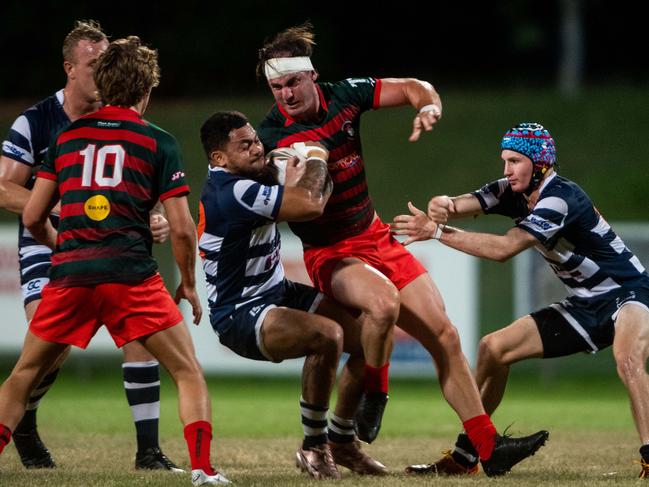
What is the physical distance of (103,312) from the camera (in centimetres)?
617

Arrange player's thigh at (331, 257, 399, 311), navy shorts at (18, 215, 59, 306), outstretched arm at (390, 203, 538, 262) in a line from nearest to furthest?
player's thigh at (331, 257, 399, 311)
outstretched arm at (390, 203, 538, 262)
navy shorts at (18, 215, 59, 306)

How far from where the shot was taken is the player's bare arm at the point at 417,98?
22.6 ft

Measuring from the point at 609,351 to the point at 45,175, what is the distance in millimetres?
8410

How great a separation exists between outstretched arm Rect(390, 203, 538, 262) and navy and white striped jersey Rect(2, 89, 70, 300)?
2.32m

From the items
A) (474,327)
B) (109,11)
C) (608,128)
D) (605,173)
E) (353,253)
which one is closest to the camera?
(353,253)

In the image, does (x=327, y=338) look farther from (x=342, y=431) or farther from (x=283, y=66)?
(x=283, y=66)

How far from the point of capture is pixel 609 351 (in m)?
13.1

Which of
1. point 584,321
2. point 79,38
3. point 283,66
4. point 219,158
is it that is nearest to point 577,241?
point 584,321

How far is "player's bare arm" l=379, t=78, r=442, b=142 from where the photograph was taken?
688cm

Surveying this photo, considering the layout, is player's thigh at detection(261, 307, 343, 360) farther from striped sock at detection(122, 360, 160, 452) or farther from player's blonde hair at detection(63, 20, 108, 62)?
player's blonde hair at detection(63, 20, 108, 62)

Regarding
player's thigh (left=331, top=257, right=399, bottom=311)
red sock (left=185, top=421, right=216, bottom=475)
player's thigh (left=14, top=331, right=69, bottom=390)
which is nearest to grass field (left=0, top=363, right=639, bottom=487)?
red sock (left=185, top=421, right=216, bottom=475)

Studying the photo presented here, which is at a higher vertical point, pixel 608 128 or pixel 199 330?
pixel 608 128

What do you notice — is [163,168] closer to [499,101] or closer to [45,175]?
[45,175]

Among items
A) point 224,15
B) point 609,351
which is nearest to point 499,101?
point 224,15
